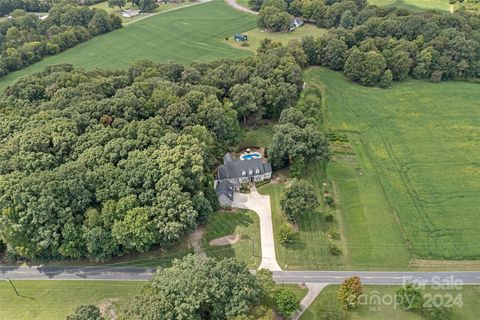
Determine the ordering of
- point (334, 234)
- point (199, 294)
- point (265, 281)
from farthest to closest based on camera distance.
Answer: point (334, 234), point (265, 281), point (199, 294)

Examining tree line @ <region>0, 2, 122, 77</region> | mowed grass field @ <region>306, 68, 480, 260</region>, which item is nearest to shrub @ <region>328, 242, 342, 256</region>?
mowed grass field @ <region>306, 68, 480, 260</region>

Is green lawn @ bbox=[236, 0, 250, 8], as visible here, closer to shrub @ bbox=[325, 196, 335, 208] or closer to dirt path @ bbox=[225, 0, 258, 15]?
dirt path @ bbox=[225, 0, 258, 15]

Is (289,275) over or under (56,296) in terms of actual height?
over

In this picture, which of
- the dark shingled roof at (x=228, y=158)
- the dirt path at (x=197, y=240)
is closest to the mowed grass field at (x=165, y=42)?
the dark shingled roof at (x=228, y=158)

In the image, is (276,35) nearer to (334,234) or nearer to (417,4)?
(417,4)

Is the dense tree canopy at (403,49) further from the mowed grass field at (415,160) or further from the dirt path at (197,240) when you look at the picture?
the dirt path at (197,240)

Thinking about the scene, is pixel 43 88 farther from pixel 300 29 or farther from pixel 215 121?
pixel 300 29

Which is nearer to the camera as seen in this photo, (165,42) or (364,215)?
(364,215)

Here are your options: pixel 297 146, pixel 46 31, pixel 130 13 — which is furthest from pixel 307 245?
pixel 130 13
